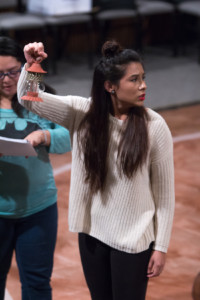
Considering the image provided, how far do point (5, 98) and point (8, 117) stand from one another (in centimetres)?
9

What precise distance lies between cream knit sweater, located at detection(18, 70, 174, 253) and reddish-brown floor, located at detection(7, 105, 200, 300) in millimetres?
1186

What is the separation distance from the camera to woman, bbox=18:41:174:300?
6.55 feet

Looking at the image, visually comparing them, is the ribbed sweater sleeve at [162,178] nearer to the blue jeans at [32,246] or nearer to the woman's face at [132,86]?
the woman's face at [132,86]

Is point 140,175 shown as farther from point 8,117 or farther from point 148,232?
point 8,117

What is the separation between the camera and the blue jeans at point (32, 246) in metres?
2.47

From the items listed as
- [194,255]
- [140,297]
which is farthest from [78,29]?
[140,297]

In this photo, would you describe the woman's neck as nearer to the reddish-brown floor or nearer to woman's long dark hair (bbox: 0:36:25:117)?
woman's long dark hair (bbox: 0:36:25:117)

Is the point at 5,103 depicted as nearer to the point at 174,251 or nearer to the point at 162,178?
the point at 162,178

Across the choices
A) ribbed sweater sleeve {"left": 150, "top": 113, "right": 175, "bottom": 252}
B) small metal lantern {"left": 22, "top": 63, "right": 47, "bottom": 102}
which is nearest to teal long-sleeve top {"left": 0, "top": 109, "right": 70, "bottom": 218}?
small metal lantern {"left": 22, "top": 63, "right": 47, "bottom": 102}

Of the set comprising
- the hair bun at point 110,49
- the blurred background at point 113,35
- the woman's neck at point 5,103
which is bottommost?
the blurred background at point 113,35

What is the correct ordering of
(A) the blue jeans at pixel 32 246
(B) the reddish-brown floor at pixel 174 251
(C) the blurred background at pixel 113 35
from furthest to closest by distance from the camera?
(C) the blurred background at pixel 113 35, (B) the reddish-brown floor at pixel 174 251, (A) the blue jeans at pixel 32 246

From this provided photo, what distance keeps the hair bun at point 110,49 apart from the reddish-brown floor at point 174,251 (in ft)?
5.38

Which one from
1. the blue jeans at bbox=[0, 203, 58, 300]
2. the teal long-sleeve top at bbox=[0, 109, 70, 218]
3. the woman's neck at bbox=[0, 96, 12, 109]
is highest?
the woman's neck at bbox=[0, 96, 12, 109]

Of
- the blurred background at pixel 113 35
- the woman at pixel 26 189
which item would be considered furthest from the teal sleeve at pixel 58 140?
the blurred background at pixel 113 35
